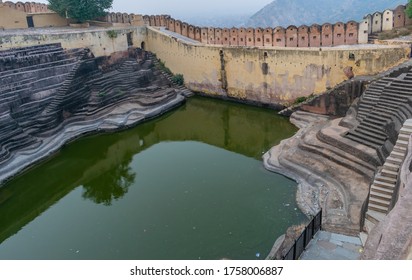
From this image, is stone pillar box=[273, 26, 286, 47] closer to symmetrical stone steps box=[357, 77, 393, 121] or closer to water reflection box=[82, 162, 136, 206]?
symmetrical stone steps box=[357, 77, 393, 121]

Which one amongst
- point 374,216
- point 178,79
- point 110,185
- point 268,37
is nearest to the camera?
point 374,216

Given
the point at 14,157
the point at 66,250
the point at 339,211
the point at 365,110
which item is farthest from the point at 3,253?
the point at 365,110

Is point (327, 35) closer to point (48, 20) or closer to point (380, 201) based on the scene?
point (380, 201)

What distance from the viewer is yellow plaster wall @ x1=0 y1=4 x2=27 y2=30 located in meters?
15.5

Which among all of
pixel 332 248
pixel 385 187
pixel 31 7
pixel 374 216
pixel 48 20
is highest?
pixel 31 7

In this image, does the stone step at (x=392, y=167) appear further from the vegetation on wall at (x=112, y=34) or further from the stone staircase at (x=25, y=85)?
the vegetation on wall at (x=112, y=34)

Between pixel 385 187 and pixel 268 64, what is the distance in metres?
7.47

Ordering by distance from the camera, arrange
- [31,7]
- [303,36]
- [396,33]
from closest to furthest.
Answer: [396,33] < [303,36] < [31,7]

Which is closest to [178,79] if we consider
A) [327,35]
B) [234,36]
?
[234,36]

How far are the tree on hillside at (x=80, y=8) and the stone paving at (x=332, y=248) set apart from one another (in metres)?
14.4

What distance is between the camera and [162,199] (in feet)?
26.2

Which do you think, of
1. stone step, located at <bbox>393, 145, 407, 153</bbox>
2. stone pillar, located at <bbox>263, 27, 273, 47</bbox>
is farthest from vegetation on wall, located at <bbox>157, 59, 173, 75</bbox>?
stone step, located at <bbox>393, 145, 407, 153</bbox>

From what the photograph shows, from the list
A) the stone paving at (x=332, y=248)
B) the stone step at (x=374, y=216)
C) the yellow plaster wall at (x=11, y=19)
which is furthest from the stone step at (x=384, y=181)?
the yellow plaster wall at (x=11, y=19)

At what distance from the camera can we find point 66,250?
671 cm
